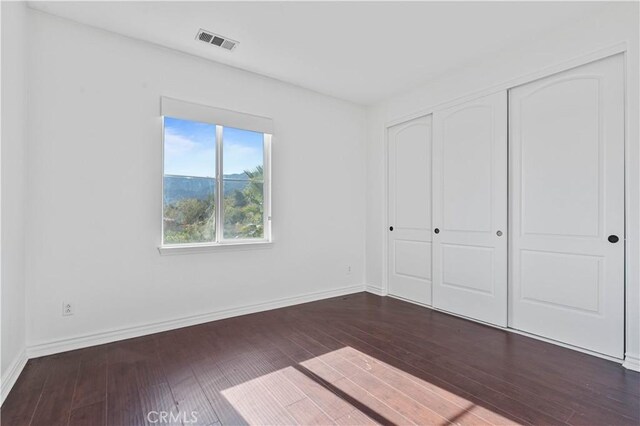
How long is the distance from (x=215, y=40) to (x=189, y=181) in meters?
1.36

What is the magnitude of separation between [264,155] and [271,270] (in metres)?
1.37

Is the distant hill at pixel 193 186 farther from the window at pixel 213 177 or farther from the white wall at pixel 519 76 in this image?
the white wall at pixel 519 76

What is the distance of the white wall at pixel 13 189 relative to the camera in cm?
198

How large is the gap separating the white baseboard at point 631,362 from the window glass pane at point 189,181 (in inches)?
144

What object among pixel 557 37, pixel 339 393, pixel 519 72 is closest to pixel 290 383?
pixel 339 393

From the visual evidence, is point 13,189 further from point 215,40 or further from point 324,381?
point 324,381

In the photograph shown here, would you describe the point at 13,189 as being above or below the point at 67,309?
above

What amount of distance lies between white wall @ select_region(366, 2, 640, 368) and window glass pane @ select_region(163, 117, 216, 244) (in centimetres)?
225

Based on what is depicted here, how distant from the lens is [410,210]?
414 centimetres

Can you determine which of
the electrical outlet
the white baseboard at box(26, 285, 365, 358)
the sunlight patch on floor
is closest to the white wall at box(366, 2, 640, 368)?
the white baseboard at box(26, 285, 365, 358)

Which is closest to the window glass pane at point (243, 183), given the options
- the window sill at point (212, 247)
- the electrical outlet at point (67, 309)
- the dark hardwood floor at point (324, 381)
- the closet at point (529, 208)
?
the window sill at point (212, 247)

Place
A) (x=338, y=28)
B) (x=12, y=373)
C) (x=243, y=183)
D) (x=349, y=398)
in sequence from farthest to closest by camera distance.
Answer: (x=243, y=183) < (x=338, y=28) < (x=12, y=373) < (x=349, y=398)

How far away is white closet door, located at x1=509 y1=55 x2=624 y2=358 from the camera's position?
2.46 metres

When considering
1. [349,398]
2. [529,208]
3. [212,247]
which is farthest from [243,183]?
[529,208]
